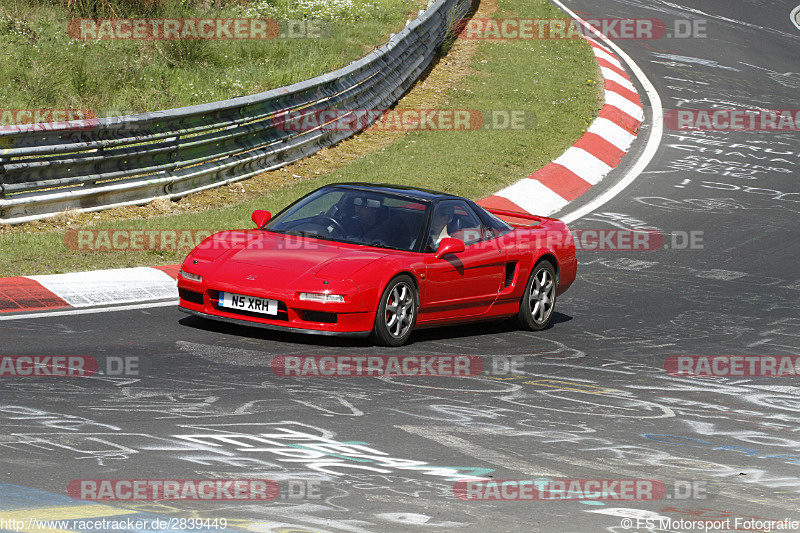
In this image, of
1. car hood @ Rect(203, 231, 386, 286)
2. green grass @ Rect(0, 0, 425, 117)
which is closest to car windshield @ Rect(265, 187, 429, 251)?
car hood @ Rect(203, 231, 386, 286)

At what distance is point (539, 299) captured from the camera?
34.3 ft

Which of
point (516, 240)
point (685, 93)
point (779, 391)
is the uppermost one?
point (685, 93)

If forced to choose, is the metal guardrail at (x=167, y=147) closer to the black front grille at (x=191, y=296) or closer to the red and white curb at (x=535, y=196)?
the red and white curb at (x=535, y=196)

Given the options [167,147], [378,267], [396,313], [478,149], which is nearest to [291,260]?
[378,267]

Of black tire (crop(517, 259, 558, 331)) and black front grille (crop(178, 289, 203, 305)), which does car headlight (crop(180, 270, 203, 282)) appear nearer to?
black front grille (crop(178, 289, 203, 305))

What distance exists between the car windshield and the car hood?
0.77 feet

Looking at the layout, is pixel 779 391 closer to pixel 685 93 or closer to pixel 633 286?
pixel 633 286

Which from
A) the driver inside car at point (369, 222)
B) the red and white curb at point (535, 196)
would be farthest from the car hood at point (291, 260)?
the red and white curb at point (535, 196)

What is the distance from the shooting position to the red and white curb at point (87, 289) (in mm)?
9453

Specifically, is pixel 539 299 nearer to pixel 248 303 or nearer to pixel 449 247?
pixel 449 247

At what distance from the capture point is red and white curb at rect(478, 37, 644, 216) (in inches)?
603

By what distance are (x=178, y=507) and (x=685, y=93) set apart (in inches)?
731

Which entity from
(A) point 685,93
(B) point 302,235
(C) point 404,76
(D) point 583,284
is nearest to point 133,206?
(B) point 302,235

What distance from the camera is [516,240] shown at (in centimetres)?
1036
